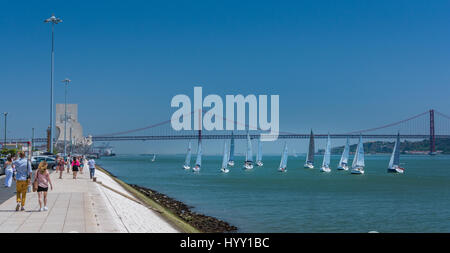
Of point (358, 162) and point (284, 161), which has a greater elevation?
point (358, 162)

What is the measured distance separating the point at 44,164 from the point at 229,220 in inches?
523

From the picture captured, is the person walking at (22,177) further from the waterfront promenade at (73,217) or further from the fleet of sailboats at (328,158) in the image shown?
the fleet of sailboats at (328,158)

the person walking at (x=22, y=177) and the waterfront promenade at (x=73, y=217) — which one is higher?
the person walking at (x=22, y=177)

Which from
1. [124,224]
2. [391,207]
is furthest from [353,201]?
[124,224]

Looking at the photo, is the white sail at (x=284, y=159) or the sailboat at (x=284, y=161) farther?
the white sail at (x=284, y=159)

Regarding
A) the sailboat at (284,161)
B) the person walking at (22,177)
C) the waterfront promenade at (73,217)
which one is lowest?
the sailboat at (284,161)

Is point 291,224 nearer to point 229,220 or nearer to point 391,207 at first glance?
point 229,220

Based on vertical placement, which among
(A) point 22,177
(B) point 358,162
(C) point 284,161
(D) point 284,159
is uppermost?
(A) point 22,177

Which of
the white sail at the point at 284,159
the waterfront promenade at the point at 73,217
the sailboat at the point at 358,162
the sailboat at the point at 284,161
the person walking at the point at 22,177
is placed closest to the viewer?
the waterfront promenade at the point at 73,217

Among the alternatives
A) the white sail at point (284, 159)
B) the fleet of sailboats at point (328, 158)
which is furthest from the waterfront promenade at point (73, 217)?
the white sail at point (284, 159)

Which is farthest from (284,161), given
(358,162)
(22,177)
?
(22,177)

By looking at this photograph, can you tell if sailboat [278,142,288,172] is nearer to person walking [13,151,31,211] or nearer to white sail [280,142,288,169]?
white sail [280,142,288,169]

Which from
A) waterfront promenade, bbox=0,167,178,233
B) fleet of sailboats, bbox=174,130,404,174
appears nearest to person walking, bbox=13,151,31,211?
waterfront promenade, bbox=0,167,178,233

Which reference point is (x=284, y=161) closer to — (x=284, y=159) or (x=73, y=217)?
(x=284, y=159)
